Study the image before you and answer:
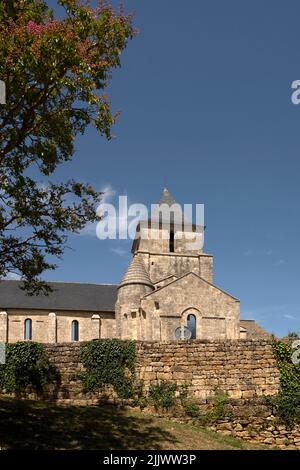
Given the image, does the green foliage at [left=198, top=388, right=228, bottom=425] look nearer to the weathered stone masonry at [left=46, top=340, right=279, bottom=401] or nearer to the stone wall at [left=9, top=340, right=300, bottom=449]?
the stone wall at [left=9, top=340, right=300, bottom=449]

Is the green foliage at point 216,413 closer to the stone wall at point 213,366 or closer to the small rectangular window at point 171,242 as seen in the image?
the stone wall at point 213,366

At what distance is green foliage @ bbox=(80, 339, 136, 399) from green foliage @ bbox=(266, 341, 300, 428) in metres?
4.32

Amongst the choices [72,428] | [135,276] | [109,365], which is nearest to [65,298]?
[135,276]

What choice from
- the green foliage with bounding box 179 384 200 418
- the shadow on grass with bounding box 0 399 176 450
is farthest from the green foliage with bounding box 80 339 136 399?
the green foliage with bounding box 179 384 200 418

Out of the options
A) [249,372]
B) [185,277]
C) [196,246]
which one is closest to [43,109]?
[249,372]

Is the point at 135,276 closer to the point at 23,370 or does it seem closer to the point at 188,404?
the point at 23,370

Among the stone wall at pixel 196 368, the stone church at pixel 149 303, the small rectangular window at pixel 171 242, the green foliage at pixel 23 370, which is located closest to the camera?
the stone wall at pixel 196 368

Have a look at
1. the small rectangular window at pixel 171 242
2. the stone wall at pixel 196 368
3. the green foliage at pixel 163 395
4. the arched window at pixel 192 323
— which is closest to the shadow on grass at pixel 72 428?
the green foliage at pixel 163 395

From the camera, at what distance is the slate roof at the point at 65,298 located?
42625mm

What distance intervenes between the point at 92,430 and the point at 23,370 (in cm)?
491

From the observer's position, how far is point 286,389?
15.3 metres

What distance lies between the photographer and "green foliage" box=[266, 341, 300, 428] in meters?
14.4

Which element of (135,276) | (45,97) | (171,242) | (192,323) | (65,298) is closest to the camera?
(45,97)
